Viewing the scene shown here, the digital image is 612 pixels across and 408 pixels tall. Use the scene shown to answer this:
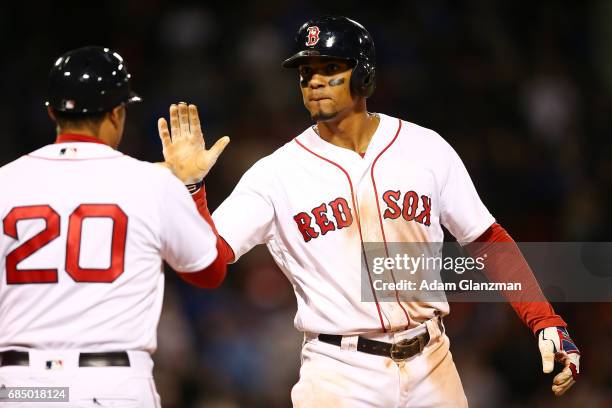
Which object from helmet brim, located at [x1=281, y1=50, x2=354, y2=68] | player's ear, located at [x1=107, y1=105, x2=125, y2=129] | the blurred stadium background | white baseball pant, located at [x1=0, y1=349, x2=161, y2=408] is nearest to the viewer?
white baseball pant, located at [x1=0, y1=349, x2=161, y2=408]

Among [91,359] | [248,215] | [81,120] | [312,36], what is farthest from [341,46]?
[91,359]

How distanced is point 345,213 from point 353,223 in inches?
2.0

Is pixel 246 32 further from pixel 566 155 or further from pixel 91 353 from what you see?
pixel 91 353

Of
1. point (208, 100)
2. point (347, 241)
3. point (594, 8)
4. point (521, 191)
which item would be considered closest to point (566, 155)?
point (521, 191)

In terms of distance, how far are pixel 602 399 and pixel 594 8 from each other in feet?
13.3

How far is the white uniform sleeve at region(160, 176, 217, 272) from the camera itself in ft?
10.5

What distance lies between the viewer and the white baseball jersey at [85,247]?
3.08 m

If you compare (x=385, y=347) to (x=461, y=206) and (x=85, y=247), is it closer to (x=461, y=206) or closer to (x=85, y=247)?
(x=461, y=206)

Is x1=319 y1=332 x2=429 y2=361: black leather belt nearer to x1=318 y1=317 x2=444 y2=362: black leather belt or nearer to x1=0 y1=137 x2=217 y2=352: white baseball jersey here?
x1=318 y1=317 x2=444 y2=362: black leather belt

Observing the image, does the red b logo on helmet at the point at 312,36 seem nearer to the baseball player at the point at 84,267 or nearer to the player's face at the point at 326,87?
the player's face at the point at 326,87

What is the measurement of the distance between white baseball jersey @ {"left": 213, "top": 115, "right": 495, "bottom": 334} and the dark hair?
832 millimetres

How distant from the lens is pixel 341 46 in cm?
414

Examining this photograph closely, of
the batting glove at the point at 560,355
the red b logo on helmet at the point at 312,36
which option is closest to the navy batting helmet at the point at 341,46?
the red b logo on helmet at the point at 312,36

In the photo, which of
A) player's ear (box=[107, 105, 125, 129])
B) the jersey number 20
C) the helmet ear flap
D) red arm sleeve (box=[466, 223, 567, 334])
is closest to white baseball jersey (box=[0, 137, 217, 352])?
the jersey number 20
